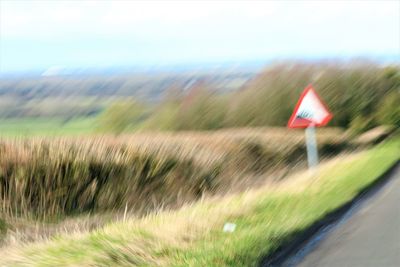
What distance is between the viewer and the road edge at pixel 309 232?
809cm

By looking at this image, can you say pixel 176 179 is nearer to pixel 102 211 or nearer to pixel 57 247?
pixel 102 211

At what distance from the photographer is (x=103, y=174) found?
45.6 ft

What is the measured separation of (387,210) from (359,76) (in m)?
23.5

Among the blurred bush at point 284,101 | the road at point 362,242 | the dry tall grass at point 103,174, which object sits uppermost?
the road at point 362,242

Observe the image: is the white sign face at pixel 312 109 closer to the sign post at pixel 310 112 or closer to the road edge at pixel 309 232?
the sign post at pixel 310 112

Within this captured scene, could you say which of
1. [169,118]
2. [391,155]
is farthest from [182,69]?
[391,155]

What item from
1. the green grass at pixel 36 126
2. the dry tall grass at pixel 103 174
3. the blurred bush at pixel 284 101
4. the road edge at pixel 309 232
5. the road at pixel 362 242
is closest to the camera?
the road at pixel 362 242

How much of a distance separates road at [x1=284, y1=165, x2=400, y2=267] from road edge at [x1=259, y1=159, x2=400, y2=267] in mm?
154

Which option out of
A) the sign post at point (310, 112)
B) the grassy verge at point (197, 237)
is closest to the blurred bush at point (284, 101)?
the sign post at point (310, 112)

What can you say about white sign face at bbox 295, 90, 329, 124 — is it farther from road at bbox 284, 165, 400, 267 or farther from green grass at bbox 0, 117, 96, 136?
green grass at bbox 0, 117, 96, 136

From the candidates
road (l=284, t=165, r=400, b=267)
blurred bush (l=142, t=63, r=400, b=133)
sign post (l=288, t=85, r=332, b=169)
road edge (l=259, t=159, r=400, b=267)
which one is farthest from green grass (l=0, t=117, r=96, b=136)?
blurred bush (l=142, t=63, r=400, b=133)

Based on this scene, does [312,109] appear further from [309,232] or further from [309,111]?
[309,232]

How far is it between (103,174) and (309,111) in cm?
521

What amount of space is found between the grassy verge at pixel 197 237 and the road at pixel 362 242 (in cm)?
42
